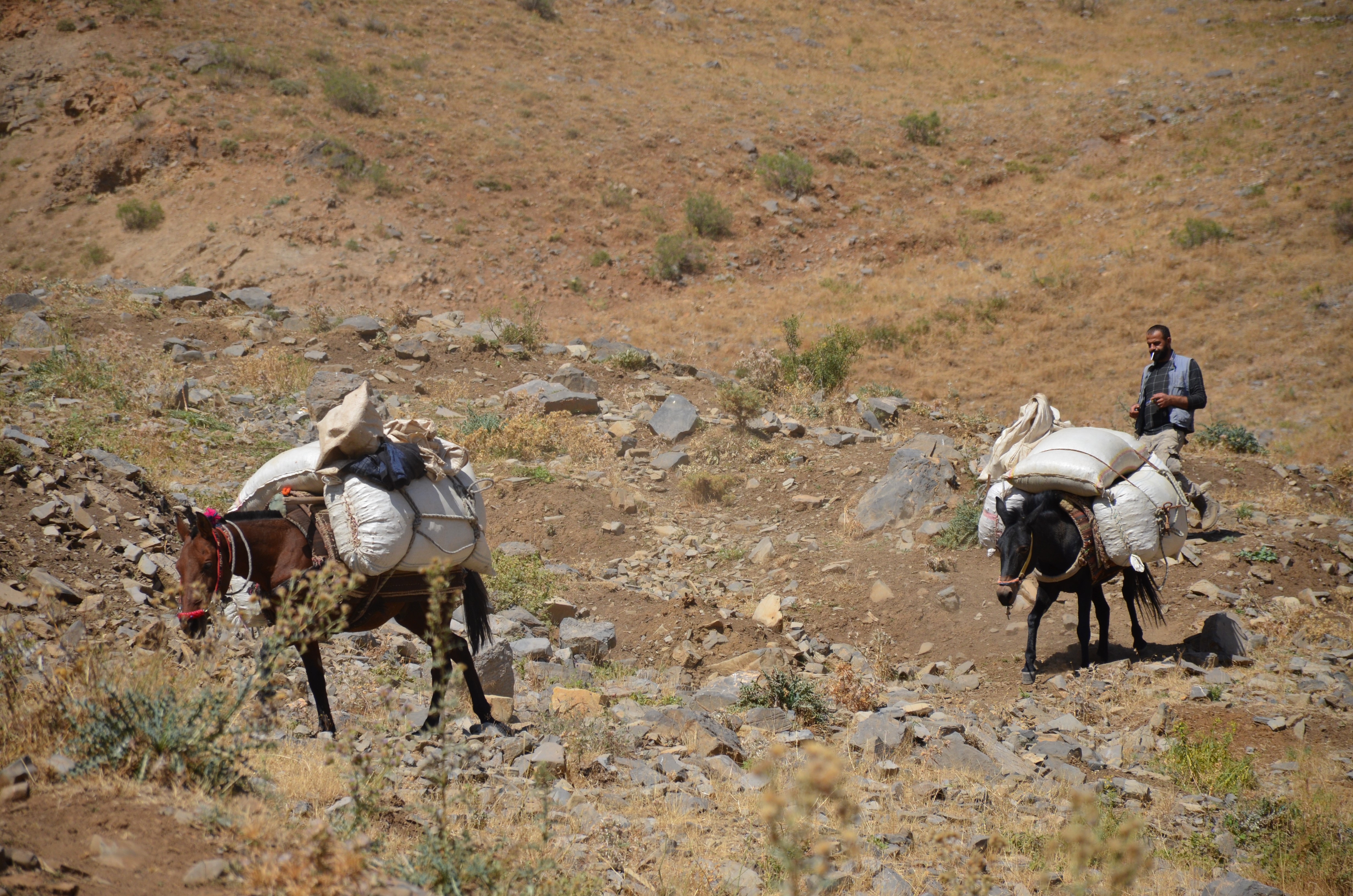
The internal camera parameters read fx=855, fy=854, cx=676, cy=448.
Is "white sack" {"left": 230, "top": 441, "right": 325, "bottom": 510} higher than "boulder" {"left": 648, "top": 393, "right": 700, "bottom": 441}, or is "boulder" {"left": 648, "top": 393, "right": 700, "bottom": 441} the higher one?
"white sack" {"left": 230, "top": 441, "right": 325, "bottom": 510}

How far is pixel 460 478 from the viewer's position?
554cm

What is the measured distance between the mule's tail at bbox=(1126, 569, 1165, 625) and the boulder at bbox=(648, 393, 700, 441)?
613cm

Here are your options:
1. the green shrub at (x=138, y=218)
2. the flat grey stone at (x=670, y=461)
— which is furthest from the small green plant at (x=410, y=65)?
the flat grey stone at (x=670, y=461)

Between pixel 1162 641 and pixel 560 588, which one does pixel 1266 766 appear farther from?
pixel 560 588

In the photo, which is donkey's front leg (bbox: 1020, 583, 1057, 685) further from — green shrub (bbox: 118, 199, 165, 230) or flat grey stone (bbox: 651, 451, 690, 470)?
green shrub (bbox: 118, 199, 165, 230)

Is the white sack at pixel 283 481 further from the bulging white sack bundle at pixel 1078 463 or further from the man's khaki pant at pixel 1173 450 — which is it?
the man's khaki pant at pixel 1173 450

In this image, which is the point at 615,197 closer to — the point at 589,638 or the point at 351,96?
the point at 351,96

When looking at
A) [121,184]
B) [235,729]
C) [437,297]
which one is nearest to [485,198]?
[437,297]

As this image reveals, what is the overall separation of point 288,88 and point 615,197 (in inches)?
397

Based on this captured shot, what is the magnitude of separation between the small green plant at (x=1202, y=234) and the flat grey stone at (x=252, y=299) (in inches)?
800

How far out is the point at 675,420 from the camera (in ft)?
40.3

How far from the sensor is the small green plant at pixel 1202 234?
2030cm

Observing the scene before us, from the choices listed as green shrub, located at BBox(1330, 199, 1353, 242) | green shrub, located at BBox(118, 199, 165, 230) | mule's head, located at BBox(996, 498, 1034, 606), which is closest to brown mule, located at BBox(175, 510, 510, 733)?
mule's head, located at BBox(996, 498, 1034, 606)

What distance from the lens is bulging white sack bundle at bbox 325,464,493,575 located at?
15.9ft
